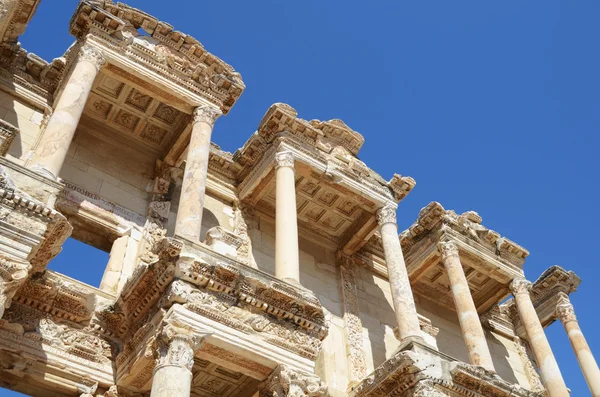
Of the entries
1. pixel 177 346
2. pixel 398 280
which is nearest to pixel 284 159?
pixel 398 280

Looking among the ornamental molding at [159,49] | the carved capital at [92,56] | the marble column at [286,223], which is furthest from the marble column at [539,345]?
the carved capital at [92,56]

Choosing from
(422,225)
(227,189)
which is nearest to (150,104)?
(227,189)

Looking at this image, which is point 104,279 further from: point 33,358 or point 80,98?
point 80,98

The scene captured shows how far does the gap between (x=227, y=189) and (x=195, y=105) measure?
131 inches

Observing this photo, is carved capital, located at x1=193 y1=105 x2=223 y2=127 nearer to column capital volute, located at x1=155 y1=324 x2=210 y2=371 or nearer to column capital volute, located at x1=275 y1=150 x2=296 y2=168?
column capital volute, located at x1=275 y1=150 x2=296 y2=168

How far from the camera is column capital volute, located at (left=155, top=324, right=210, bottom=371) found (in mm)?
9906

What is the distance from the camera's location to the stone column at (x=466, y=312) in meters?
15.6

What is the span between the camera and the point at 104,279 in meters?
13.3

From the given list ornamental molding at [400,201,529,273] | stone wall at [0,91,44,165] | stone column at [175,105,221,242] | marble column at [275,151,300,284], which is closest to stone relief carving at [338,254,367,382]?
ornamental molding at [400,201,529,273]

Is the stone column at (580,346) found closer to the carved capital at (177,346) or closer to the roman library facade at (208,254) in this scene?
the roman library facade at (208,254)

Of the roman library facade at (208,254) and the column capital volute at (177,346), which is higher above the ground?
the roman library facade at (208,254)

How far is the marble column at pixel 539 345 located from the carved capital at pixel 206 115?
36.4 ft

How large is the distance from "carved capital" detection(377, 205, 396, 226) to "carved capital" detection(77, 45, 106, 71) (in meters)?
8.24

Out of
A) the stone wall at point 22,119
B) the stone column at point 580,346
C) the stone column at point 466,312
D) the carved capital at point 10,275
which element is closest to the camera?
the carved capital at point 10,275
